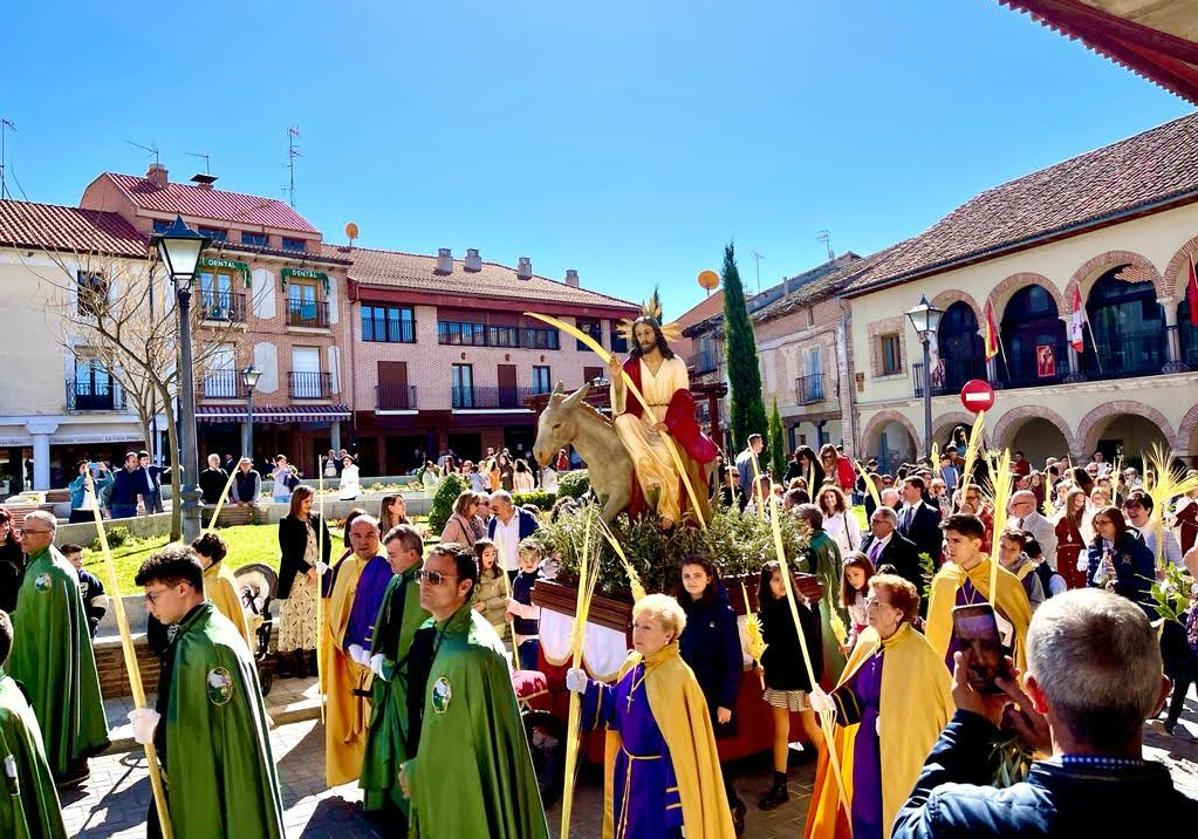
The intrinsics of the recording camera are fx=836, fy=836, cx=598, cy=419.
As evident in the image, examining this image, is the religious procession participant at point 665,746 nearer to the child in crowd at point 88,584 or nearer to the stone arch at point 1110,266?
the child in crowd at point 88,584

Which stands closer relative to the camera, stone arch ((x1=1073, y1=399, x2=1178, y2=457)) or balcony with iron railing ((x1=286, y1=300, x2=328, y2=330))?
stone arch ((x1=1073, y1=399, x2=1178, y2=457))

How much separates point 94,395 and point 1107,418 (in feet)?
107

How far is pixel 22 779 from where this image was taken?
11.0 feet

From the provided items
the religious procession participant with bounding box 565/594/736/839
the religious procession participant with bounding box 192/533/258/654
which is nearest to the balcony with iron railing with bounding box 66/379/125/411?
the religious procession participant with bounding box 192/533/258/654

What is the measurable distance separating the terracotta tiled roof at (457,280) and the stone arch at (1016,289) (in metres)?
21.1

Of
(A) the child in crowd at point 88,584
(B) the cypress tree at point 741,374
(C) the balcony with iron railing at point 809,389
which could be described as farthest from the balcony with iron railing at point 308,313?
(A) the child in crowd at point 88,584

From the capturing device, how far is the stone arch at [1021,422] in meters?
24.2

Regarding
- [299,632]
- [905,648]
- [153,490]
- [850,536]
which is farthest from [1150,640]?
[153,490]

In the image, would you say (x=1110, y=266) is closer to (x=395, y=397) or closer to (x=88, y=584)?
(x=88, y=584)

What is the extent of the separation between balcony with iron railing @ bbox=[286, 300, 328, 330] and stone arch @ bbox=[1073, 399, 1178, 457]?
2839 cm

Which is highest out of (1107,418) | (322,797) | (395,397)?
(395,397)

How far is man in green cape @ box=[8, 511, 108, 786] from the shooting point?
20.5 feet

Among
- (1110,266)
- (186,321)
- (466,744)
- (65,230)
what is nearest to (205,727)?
(466,744)

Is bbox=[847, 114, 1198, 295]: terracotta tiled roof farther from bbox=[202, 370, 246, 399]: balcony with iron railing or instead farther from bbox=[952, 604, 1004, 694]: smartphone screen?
bbox=[202, 370, 246, 399]: balcony with iron railing
